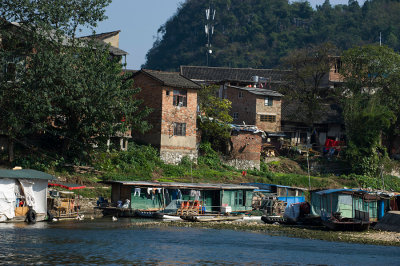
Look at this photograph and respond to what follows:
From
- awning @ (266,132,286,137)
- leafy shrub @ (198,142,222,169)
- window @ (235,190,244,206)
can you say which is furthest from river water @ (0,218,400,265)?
awning @ (266,132,286,137)

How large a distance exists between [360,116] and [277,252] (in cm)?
3950

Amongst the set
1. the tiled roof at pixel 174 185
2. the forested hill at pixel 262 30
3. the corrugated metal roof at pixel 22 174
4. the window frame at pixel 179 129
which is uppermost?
the forested hill at pixel 262 30

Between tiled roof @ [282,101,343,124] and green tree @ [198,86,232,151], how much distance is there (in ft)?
38.9

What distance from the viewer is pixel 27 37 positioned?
4797cm

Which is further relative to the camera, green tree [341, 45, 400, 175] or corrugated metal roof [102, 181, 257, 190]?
green tree [341, 45, 400, 175]

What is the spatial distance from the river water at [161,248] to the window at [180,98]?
22440 mm

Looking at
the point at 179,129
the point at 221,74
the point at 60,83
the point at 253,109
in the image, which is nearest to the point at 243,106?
the point at 253,109

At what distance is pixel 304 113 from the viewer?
74.6 metres

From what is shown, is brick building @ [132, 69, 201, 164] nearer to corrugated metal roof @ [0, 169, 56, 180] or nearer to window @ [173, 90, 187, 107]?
window @ [173, 90, 187, 107]

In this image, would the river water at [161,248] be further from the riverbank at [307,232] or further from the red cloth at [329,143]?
the red cloth at [329,143]

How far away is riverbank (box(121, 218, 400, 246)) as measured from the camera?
3781 centimetres

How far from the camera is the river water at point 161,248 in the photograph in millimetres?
28141

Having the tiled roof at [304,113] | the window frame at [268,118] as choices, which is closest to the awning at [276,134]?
the window frame at [268,118]

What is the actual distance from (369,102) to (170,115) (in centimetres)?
2345
